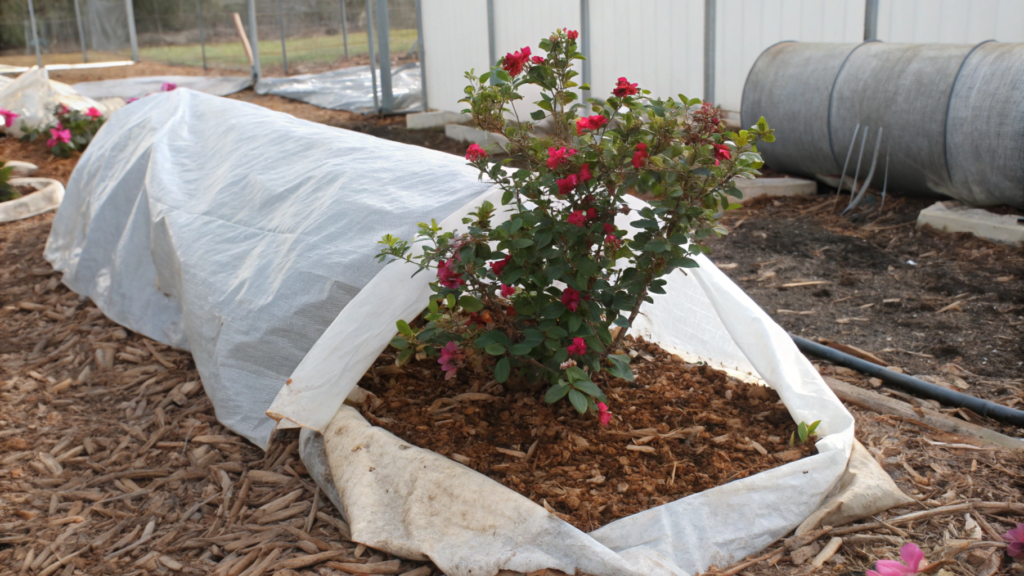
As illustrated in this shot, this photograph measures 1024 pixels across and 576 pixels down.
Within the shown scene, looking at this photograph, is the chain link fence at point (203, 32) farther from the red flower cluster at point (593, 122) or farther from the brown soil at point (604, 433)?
the red flower cluster at point (593, 122)

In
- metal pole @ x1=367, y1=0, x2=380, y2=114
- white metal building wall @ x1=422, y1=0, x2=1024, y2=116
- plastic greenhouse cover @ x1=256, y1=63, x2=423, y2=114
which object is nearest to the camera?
white metal building wall @ x1=422, y1=0, x2=1024, y2=116

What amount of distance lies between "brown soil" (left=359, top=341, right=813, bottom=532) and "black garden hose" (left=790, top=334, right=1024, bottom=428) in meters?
0.64

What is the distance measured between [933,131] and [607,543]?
3.88 meters

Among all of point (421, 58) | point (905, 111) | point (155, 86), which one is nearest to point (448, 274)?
point (905, 111)

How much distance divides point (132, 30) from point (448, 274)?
17.9 meters

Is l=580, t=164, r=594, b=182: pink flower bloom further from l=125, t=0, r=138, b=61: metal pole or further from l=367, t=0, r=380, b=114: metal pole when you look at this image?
l=125, t=0, r=138, b=61: metal pole

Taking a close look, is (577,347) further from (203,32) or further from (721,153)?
(203,32)

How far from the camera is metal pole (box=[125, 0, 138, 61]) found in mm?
16812

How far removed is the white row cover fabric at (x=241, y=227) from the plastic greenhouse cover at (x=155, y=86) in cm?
955

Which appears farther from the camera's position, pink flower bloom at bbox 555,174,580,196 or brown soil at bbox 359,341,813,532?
brown soil at bbox 359,341,813,532

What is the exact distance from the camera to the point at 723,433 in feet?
7.36

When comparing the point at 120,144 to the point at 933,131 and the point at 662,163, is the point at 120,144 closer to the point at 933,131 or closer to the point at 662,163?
the point at 662,163

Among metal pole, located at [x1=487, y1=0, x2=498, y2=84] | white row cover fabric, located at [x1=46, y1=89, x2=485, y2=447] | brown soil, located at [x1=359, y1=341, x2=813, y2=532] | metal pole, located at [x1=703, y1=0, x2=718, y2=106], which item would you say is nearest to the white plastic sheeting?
brown soil, located at [x1=359, y1=341, x2=813, y2=532]

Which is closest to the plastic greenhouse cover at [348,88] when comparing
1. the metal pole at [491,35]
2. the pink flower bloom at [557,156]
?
the metal pole at [491,35]
